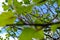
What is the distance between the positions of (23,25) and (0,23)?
0.22ft

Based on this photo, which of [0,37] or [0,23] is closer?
[0,23]

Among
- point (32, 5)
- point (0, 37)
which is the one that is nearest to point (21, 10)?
point (32, 5)

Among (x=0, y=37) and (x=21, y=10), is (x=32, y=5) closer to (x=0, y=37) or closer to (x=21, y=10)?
(x=21, y=10)

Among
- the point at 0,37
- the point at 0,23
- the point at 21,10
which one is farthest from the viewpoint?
the point at 0,37

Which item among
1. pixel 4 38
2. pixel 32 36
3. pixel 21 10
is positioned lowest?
pixel 32 36

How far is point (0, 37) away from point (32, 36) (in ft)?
13.7

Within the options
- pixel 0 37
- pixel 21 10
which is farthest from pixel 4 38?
pixel 21 10

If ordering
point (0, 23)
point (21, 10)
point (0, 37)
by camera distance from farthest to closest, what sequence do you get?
point (0, 37)
point (21, 10)
point (0, 23)

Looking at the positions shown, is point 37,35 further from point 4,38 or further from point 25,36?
point 4,38

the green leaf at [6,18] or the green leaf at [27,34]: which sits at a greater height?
the green leaf at [6,18]

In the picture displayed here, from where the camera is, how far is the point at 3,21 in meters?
0.47

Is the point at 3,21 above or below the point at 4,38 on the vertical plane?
below

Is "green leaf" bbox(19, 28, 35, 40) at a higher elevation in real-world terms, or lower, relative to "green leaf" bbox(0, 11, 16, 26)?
lower

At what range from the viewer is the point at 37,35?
20.5 inches
